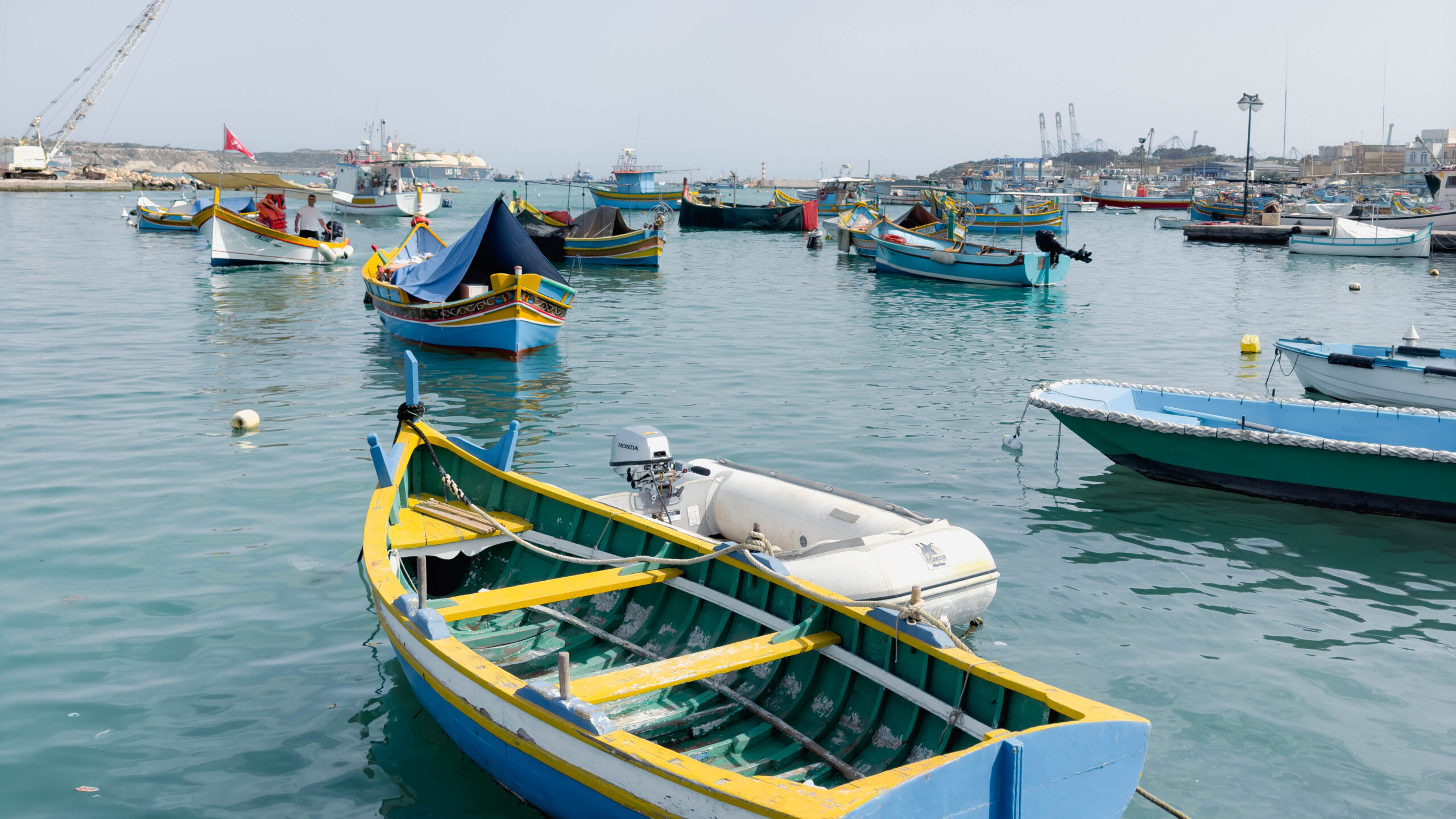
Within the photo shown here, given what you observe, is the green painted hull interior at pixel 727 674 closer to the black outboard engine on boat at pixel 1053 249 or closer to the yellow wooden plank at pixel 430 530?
the yellow wooden plank at pixel 430 530

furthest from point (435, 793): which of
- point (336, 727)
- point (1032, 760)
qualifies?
point (1032, 760)

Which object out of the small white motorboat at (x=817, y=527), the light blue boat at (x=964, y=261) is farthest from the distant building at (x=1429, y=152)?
the small white motorboat at (x=817, y=527)

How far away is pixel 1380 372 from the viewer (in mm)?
15938

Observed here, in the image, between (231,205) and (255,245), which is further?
(231,205)

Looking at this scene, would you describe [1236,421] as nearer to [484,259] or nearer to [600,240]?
[484,259]

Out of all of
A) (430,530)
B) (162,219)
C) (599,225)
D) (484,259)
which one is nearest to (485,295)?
(484,259)

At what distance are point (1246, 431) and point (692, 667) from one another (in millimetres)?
8905

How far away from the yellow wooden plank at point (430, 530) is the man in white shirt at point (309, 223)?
35390 mm

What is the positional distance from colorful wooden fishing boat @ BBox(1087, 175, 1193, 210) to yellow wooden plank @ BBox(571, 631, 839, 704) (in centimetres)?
10502

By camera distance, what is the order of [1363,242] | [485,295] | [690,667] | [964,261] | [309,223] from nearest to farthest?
[690,667], [485,295], [964,261], [309,223], [1363,242]

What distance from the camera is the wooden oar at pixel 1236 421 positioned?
477 inches

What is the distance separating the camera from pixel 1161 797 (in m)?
6.57

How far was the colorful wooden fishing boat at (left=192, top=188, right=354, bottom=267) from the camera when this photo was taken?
3788 cm

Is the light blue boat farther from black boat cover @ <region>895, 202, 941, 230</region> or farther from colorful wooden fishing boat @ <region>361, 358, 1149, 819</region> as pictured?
colorful wooden fishing boat @ <region>361, 358, 1149, 819</region>
